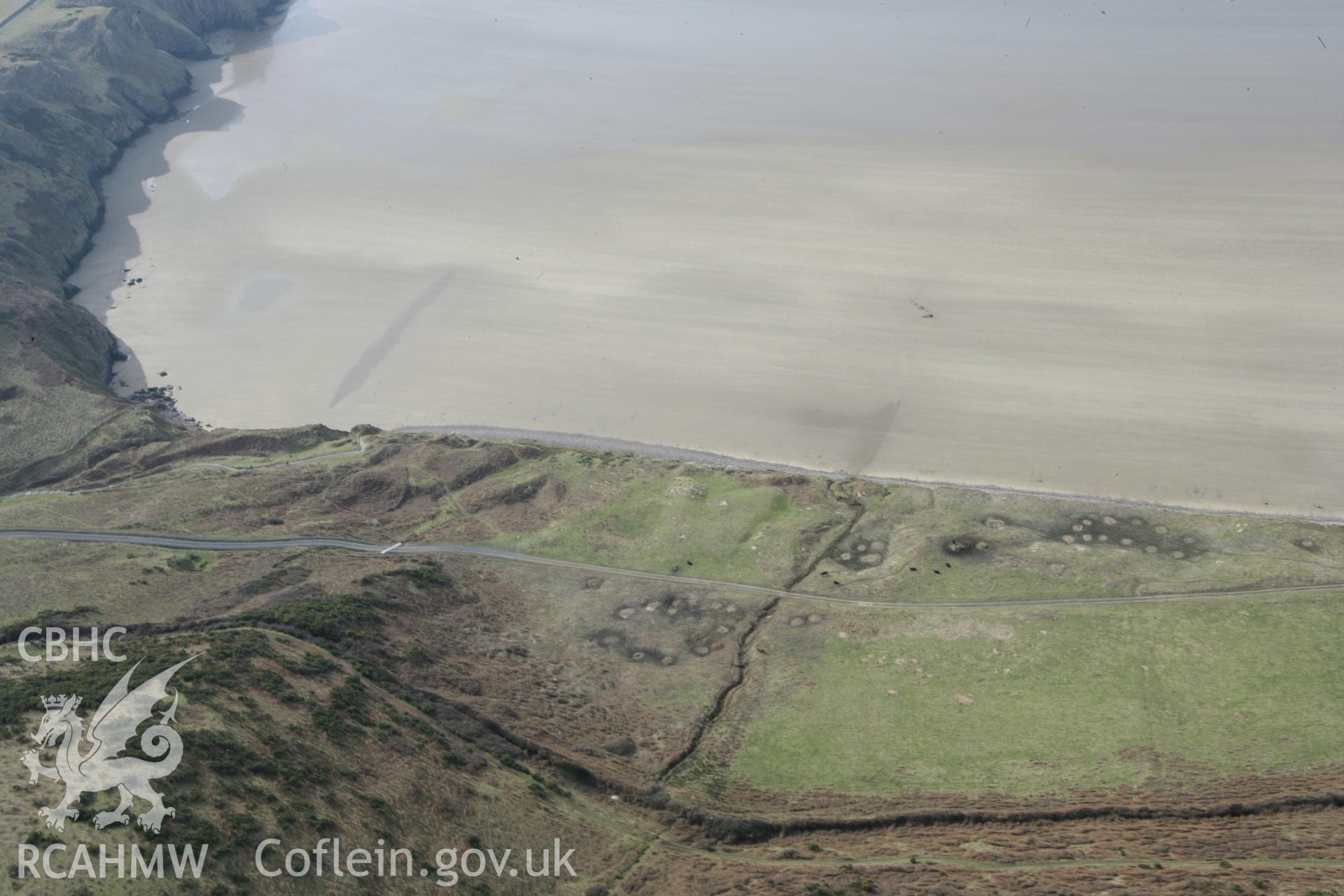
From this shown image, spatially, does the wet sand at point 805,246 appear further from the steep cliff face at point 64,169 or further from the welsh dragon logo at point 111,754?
the welsh dragon logo at point 111,754

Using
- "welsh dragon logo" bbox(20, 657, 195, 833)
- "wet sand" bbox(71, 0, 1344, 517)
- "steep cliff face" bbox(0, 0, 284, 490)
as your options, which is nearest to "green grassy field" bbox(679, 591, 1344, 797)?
"wet sand" bbox(71, 0, 1344, 517)

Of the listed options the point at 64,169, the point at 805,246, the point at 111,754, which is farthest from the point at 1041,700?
the point at 64,169

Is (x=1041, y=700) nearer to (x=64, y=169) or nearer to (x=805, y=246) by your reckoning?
(x=805, y=246)

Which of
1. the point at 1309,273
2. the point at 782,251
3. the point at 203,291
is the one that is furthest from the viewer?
the point at 203,291

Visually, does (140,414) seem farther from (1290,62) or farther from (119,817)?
(1290,62)

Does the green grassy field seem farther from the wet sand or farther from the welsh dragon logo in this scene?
the welsh dragon logo

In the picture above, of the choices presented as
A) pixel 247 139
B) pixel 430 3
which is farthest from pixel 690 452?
pixel 430 3

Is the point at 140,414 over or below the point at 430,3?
below
